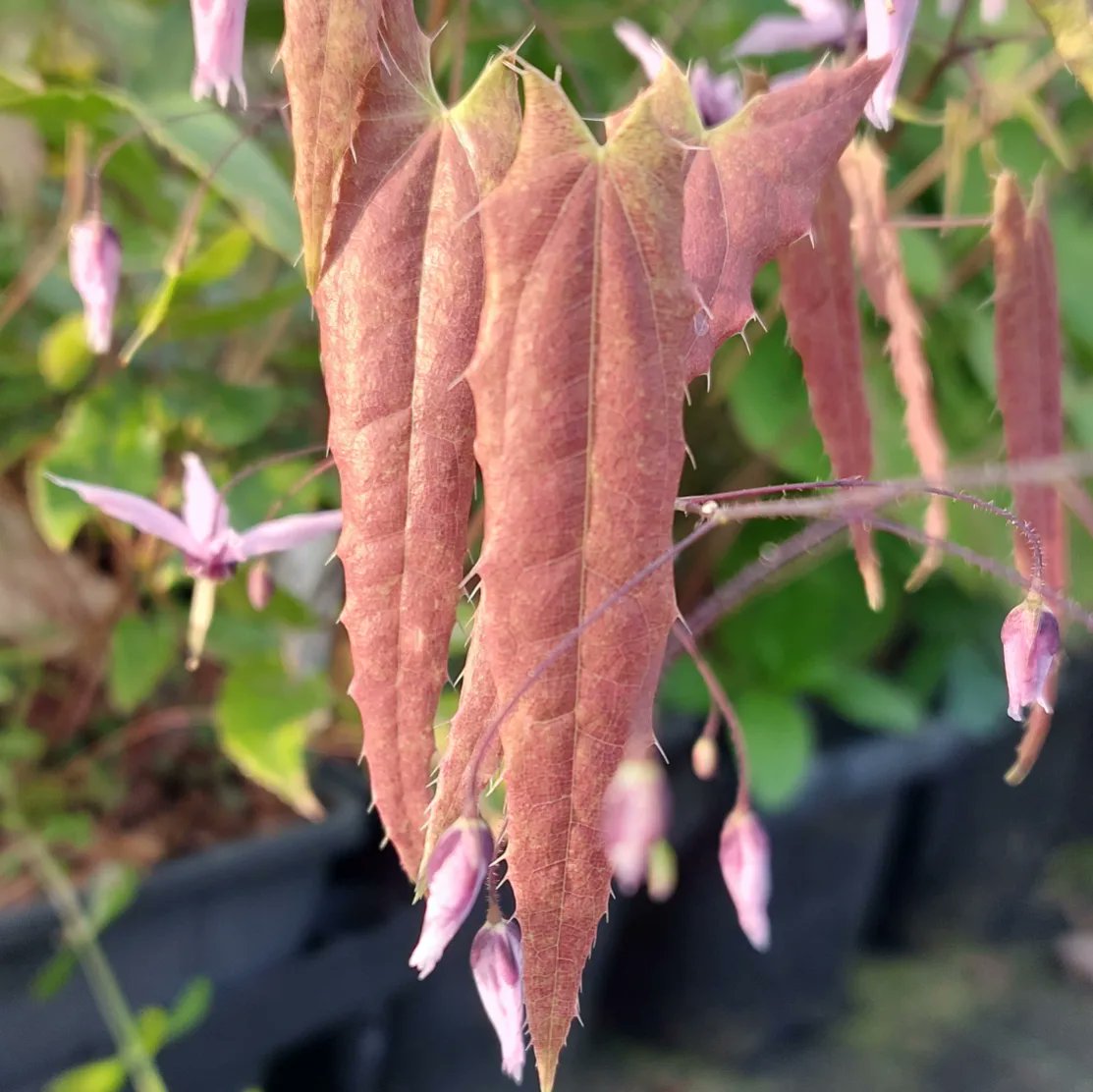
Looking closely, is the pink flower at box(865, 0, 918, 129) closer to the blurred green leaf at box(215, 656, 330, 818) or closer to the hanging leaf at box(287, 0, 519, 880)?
the hanging leaf at box(287, 0, 519, 880)

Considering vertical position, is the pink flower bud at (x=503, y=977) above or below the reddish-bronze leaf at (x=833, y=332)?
below

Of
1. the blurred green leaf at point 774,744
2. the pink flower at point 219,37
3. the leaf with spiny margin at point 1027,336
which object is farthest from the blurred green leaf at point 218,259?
the blurred green leaf at point 774,744

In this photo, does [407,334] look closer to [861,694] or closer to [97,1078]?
[97,1078]

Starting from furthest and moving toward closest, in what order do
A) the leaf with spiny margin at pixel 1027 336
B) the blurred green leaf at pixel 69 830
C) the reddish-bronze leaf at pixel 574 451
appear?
the blurred green leaf at pixel 69 830 → the leaf with spiny margin at pixel 1027 336 → the reddish-bronze leaf at pixel 574 451

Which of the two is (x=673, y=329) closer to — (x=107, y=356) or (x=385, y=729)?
(x=385, y=729)

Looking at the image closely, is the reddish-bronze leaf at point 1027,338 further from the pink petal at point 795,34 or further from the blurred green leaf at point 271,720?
the blurred green leaf at point 271,720

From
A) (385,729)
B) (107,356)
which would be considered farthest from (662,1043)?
(385,729)

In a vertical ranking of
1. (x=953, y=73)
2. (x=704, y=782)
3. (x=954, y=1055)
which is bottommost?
(x=954, y=1055)
